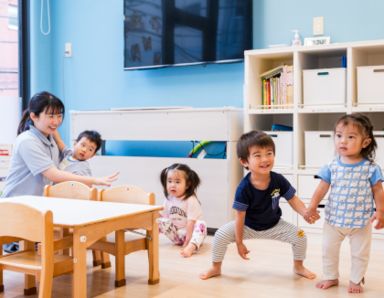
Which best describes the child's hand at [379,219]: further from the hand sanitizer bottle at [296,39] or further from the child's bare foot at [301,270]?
the hand sanitizer bottle at [296,39]

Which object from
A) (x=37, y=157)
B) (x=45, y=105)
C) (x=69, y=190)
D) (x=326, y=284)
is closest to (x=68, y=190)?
(x=69, y=190)

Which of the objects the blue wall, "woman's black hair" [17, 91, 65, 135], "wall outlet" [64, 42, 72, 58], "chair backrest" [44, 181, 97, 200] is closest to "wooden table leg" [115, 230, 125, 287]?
"chair backrest" [44, 181, 97, 200]

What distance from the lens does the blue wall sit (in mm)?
3949

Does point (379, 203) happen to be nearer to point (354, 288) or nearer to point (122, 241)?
point (354, 288)

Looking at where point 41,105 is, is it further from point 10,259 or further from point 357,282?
point 357,282

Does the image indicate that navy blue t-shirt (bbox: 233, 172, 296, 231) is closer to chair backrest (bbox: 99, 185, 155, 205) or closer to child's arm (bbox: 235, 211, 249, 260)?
child's arm (bbox: 235, 211, 249, 260)

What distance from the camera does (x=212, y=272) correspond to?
8.87 ft

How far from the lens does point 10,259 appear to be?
7.48ft

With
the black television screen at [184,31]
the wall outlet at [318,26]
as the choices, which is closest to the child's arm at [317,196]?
the wall outlet at [318,26]

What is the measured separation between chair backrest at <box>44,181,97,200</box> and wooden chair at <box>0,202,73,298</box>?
25.3 inches

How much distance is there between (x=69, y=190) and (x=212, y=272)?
33.6 inches

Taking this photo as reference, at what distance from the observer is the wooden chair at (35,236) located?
80.1 inches

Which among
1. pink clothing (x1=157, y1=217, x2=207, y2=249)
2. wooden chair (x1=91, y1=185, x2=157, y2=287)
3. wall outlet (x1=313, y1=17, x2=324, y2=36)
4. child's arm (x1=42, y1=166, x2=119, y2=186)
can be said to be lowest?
pink clothing (x1=157, y1=217, x2=207, y2=249)

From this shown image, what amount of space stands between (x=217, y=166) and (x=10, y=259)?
1853 mm
